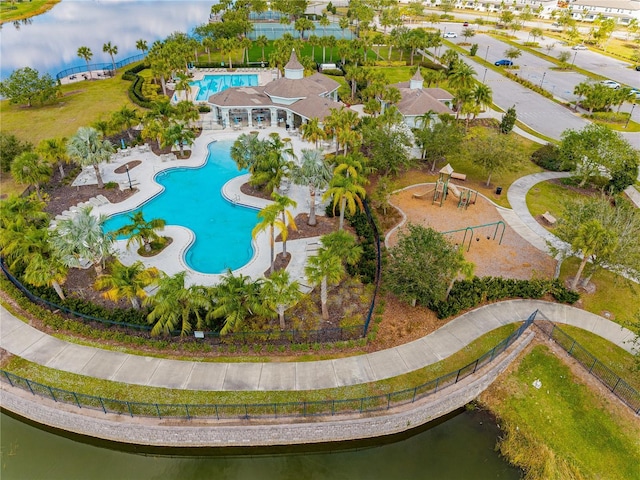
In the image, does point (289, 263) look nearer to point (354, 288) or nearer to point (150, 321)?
point (354, 288)

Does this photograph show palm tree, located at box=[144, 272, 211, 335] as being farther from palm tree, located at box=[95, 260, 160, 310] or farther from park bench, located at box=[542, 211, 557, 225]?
park bench, located at box=[542, 211, 557, 225]

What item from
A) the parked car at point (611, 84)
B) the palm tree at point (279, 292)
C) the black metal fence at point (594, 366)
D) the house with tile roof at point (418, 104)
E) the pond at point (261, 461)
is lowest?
the pond at point (261, 461)

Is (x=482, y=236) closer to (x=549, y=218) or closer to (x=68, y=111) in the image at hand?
(x=549, y=218)

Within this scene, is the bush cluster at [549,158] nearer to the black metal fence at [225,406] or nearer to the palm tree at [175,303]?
the black metal fence at [225,406]

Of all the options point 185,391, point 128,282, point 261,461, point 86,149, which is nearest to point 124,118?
point 86,149

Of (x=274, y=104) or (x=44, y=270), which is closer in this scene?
(x=44, y=270)

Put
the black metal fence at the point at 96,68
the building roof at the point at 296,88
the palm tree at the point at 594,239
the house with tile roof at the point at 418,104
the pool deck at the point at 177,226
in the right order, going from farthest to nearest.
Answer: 1. the black metal fence at the point at 96,68
2. the building roof at the point at 296,88
3. the house with tile roof at the point at 418,104
4. the pool deck at the point at 177,226
5. the palm tree at the point at 594,239

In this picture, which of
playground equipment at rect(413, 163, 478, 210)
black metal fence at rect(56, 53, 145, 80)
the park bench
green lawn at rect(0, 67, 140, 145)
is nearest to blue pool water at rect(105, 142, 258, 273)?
playground equipment at rect(413, 163, 478, 210)

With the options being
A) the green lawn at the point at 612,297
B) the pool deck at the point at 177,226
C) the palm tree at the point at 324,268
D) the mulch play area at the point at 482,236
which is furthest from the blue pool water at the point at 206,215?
the green lawn at the point at 612,297

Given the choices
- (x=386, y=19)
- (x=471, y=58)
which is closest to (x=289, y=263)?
(x=471, y=58)
